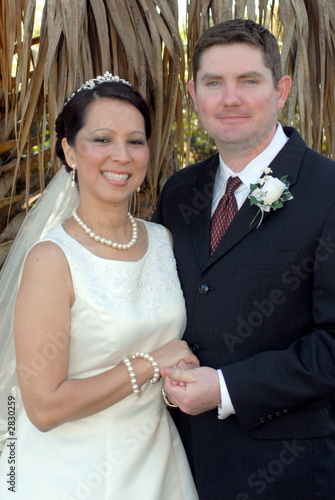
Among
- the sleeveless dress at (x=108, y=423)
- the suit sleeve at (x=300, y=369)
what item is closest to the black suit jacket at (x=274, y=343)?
the suit sleeve at (x=300, y=369)

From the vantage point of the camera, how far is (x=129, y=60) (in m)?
3.45

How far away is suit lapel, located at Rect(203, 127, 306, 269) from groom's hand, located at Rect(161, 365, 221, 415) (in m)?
0.44

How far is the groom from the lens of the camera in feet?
8.36

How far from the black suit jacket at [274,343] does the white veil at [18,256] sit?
725 millimetres

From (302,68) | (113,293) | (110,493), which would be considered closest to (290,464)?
(110,493)

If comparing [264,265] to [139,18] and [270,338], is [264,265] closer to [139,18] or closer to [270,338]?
[270,338]

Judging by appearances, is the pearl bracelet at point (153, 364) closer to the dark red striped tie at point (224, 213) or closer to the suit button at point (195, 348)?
the suit button at point (195, 348)

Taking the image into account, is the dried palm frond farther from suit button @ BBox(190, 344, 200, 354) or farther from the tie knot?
suit button @ BBox(190, 344, 200, 354)

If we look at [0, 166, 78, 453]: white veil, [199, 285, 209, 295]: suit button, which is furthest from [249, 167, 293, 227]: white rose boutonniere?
[0, 166, 78, 453]: white veil

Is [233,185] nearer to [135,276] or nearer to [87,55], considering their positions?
[135,276]

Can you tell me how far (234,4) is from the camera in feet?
12.1

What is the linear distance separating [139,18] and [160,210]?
1.00 m

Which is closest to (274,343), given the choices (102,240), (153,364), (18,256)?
(153,364)

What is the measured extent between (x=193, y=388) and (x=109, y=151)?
0.99 meters
